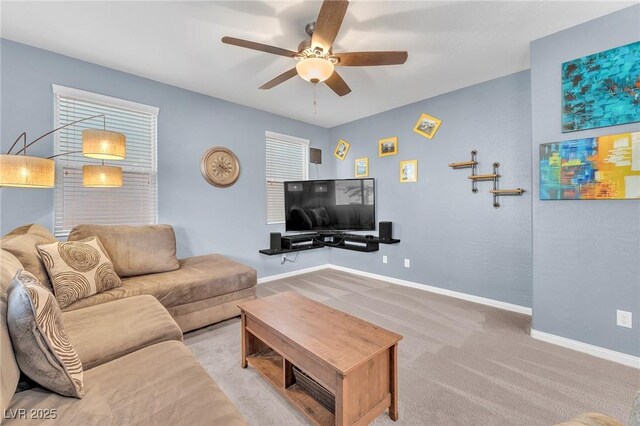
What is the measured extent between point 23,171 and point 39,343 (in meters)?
1.53

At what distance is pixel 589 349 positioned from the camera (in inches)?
85.0

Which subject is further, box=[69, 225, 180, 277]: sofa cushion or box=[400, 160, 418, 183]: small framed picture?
box=[400, 160, 418, 183]: small framed picture

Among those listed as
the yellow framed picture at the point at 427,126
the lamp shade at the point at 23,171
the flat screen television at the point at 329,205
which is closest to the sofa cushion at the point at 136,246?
the lamp shade at the point at 23,171

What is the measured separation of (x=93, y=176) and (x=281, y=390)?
246 cm

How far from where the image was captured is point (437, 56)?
2.65m

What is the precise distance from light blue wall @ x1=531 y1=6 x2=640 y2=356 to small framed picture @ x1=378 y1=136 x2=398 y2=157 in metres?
1.83

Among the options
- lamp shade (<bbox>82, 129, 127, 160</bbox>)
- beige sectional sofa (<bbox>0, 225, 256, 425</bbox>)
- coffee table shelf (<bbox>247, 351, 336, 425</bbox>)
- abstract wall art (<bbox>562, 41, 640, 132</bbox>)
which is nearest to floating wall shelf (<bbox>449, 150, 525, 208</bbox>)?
abstract wall art (<bbox>562, 41, 640, 132</bbox>)

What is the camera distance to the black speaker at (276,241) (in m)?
4.02

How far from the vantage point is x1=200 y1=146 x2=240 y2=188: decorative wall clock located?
11.5 feet

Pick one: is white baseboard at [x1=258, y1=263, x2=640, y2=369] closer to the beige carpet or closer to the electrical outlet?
the beige carpet

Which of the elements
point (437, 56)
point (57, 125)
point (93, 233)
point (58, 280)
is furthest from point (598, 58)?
point (57, 125)

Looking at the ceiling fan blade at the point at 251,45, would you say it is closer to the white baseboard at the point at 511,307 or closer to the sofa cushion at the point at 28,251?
the sofa cushion at the point at 28,251

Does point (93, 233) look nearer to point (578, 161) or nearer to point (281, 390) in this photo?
point (281, 390)

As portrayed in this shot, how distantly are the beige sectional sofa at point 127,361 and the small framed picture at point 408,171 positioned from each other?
3.00 metres
